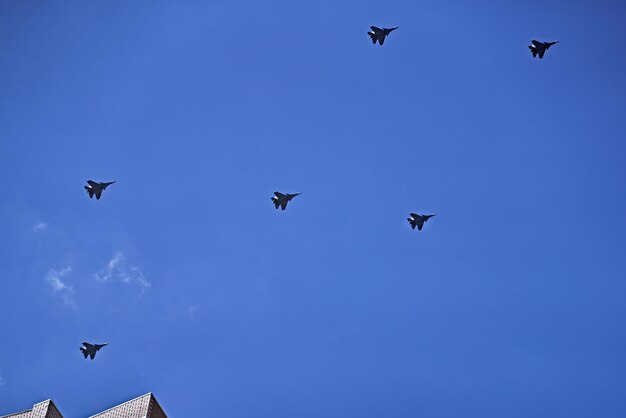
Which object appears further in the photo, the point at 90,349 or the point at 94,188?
the point at 90,349

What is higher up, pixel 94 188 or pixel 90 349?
pixel 94 188

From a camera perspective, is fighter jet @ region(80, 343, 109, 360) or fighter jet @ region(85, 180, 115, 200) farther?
Result: fighter jet @ region(80, 343, 109, 360)

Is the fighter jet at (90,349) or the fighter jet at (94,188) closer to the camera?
the fighter jet at (94,188)

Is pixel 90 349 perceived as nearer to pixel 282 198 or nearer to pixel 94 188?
pixel 94 188

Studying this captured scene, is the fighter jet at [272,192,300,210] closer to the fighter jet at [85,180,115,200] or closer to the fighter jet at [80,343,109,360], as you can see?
the fighter jet at [85,180,115,200]

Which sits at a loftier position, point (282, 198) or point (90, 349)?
point (282, 198)

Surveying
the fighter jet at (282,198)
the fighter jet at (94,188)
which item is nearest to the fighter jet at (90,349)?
the fighter jet at (94,188)

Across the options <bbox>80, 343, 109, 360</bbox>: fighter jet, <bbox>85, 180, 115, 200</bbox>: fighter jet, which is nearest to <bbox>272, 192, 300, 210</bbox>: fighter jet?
<bbox>85, 180, 115, 200</bbox>: fighter jet

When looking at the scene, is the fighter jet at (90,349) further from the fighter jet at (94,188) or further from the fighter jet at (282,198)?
the fighter jet at (282,198)

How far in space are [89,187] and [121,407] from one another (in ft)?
84.0

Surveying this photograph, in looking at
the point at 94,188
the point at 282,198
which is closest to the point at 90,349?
the point at 94,188

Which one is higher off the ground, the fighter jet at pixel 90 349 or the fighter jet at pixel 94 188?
the fighter jet at pixel 94 188

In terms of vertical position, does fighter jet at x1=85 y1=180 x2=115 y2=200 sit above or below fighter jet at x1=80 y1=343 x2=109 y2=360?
above

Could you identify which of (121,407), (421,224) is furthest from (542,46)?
(121,407)
